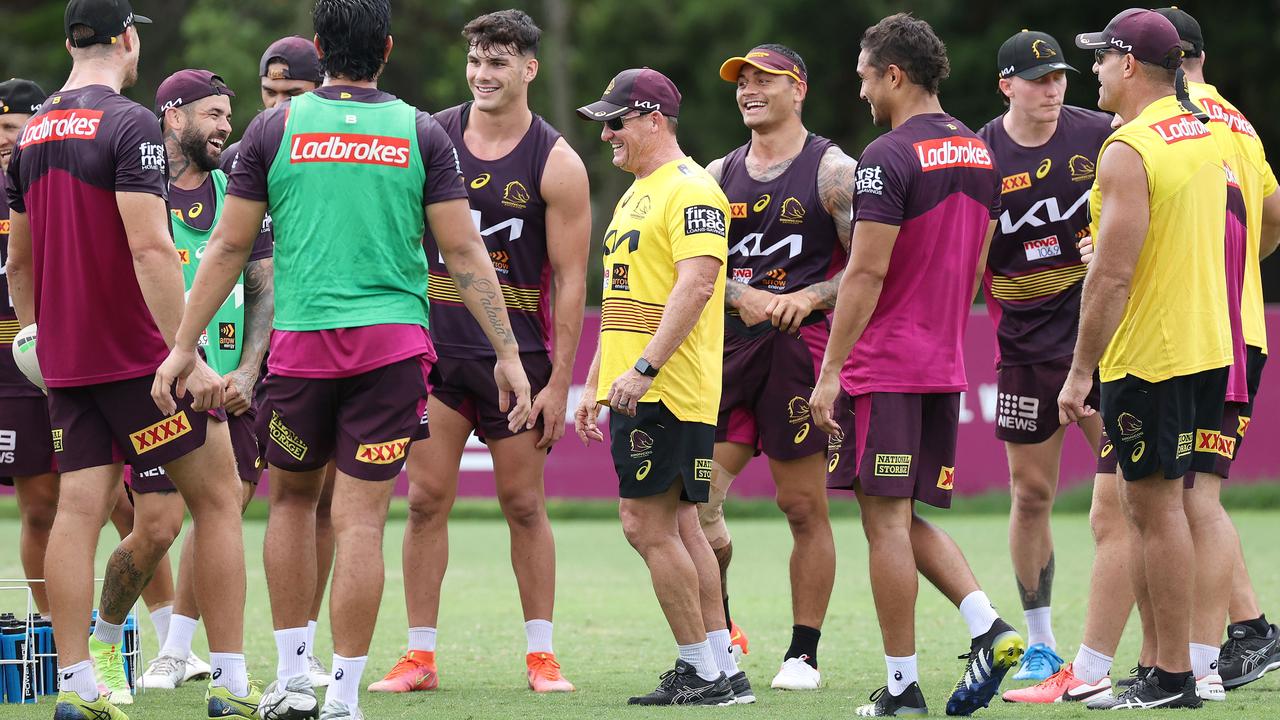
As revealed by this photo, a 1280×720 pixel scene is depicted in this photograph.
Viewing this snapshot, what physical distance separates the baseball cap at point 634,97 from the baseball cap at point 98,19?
179 cm

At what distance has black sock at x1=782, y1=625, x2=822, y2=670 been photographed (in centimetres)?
723

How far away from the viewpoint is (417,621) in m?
7.16

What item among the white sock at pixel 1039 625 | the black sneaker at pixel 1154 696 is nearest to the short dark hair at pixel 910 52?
the black sneaker at pixel 1154 696

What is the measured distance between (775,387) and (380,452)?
2.34 meters

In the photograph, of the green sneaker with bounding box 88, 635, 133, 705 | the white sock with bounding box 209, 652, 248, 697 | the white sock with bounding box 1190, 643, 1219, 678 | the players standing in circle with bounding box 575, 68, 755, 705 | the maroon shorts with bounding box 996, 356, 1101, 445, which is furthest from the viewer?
the maroon shorts with bounding box 996, 356, 1101, 445

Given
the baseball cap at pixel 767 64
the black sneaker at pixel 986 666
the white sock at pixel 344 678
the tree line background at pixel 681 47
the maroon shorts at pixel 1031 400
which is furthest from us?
the tree line background at pixel 681 47

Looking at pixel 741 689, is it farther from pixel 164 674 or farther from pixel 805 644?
pixel 164 674

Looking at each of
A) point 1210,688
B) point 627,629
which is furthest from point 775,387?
point 1210,688

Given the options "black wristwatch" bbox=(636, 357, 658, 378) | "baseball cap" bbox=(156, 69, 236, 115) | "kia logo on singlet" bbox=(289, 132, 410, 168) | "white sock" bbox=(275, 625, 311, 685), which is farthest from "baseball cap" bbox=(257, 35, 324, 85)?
"white sock" bbox=(275, 625, 311, 685)

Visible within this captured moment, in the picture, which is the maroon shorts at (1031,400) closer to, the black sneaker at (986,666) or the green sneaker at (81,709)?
the black sneaker at (986,666)

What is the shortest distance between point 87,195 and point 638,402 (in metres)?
2.19

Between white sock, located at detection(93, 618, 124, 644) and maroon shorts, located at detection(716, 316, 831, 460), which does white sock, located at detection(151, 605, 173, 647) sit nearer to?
white sock, located at detection(93, 618, 124, 644)

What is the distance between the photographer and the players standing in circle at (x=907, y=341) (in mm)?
6117

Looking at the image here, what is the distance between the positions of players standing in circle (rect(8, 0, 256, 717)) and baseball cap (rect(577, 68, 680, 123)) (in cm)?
176
